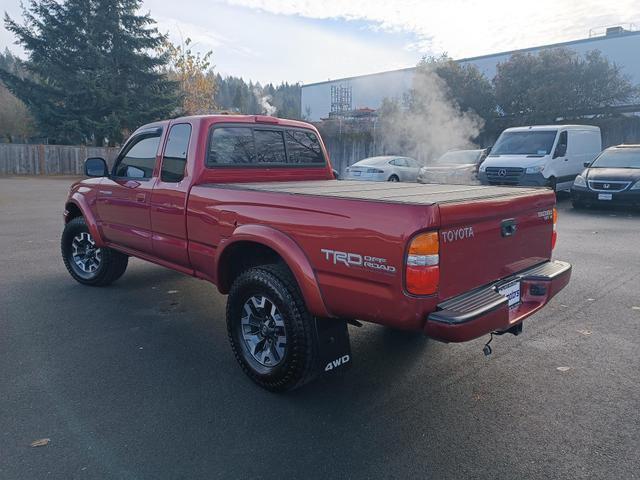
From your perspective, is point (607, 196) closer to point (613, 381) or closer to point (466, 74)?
point (613, 381)

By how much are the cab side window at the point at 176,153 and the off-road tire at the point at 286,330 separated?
4.53 feet

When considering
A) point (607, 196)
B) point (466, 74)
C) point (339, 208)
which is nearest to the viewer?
point (339, 208)

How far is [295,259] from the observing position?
117 inches

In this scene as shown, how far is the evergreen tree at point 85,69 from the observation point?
91.9ft

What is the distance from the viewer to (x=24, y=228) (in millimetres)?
9672

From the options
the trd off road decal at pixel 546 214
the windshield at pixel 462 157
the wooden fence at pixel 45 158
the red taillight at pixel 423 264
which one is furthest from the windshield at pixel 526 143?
the wooden fence at pixel 45 158

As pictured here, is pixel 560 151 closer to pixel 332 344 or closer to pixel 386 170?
pixel 386 170

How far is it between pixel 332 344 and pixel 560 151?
40.5 ft

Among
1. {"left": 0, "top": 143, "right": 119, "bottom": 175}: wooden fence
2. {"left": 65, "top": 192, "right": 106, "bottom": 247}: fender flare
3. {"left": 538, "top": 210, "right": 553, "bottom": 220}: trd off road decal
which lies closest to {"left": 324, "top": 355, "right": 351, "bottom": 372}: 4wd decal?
{"left": 538, "top": 210, "right": 553, "bottom": 220}: trd off road decal

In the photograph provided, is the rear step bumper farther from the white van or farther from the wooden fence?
the wooden fence

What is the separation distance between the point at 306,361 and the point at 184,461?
880 millimetres

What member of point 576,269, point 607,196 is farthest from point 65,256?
point 607,196

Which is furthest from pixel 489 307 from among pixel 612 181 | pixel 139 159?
pixel 612 181

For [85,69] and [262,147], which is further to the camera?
[85,69]
